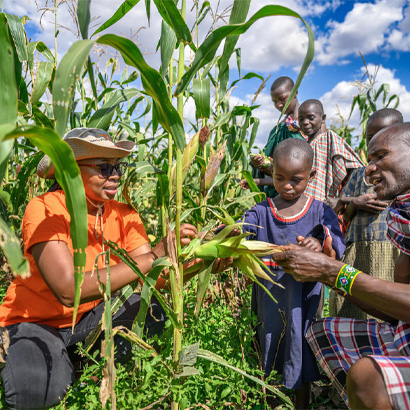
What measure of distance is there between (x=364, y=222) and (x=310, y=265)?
1.17 metres

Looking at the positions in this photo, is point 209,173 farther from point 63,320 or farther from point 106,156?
point 63,320

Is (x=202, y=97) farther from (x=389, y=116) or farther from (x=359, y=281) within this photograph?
(x=389, y=116)

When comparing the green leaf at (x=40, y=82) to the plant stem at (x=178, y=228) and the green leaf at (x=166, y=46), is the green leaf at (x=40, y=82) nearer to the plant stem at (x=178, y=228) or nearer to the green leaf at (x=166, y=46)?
the green leaf at (x=166, y=46)

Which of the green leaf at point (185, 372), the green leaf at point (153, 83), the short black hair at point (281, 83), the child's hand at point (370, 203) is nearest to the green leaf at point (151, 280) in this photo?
the green leaf at point (185, 372)

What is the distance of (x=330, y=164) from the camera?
352cm

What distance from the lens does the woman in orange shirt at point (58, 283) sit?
1854 mm

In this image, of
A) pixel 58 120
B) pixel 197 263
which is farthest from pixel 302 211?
pixel 58 120

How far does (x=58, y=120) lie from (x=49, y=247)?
1.03m

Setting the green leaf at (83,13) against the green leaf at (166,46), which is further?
the green leaf at (166,46)

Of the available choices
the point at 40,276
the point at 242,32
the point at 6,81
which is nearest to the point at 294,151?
the point at 242,32

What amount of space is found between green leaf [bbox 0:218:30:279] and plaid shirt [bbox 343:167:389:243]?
2473 mm

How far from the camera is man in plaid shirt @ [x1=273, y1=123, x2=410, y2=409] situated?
1.52 metres

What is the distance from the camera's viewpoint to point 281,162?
2.40 metres

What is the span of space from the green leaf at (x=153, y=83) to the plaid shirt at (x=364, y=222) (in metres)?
1.85
